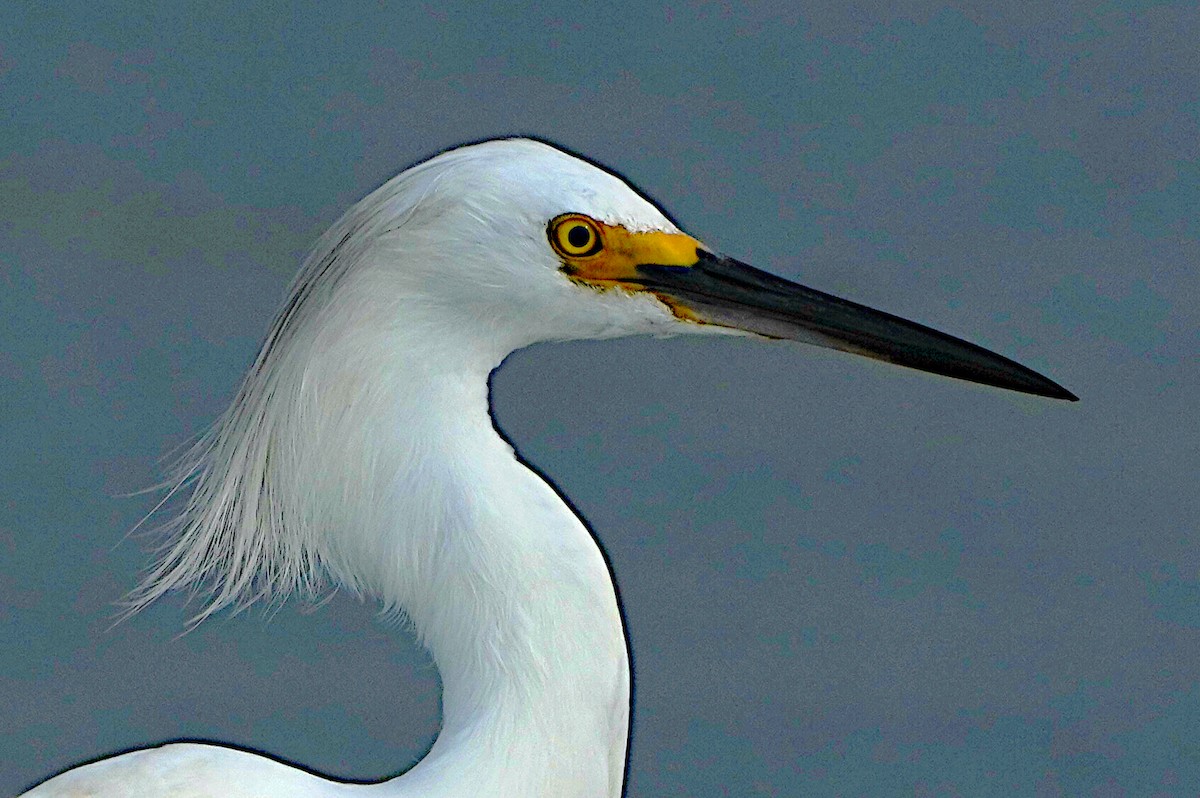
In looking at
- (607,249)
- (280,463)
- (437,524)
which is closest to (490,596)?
(437,524)

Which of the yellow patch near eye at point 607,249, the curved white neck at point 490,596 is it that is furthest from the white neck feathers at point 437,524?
the yellow patch near eye at point 607,249

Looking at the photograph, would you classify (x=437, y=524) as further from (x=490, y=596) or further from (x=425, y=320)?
(x=425, y=320)

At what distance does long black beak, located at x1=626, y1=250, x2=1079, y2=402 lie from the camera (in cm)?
189

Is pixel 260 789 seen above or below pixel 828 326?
below

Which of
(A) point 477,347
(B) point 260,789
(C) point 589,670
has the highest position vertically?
(A) point 477,347

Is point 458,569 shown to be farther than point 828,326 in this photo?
No

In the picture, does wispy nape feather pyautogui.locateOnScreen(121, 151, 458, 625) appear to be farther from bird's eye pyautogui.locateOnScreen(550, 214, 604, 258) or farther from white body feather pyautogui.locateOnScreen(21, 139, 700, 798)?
bird's eye pyautogui.locateOnScreen(550, 214, 604, 258)

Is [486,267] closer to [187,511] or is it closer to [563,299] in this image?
[563,299]

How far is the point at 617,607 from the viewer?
6.18 ft

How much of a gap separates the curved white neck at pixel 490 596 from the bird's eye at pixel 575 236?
171 mm

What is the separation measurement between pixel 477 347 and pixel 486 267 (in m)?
0.09

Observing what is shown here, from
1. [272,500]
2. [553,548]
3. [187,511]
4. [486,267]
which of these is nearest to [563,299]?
[486,267]

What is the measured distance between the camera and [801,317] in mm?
1926

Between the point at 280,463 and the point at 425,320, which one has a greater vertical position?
the point at 425,320
